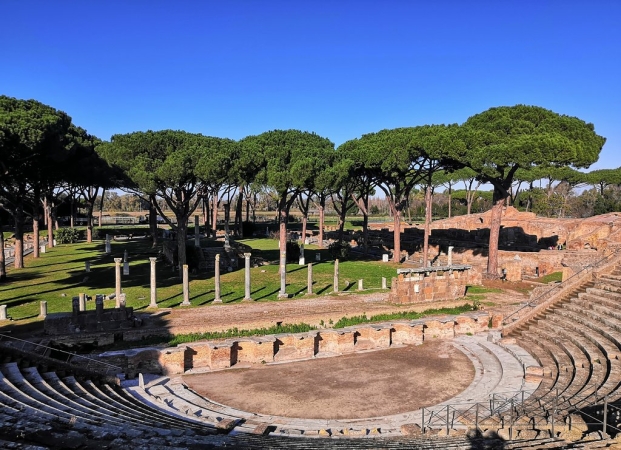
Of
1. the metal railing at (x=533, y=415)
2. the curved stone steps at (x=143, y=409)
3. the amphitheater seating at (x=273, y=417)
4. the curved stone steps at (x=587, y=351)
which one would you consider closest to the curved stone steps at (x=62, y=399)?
the amphitheater seating at (x=273, y=417)

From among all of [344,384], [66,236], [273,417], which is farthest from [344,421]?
[66,236]

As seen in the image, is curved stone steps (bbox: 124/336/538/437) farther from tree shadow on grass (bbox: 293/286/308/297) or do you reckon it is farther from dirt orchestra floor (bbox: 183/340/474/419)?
tree shadow on grass (bbox: 293/286/308/297)

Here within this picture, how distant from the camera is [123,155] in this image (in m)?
25.2

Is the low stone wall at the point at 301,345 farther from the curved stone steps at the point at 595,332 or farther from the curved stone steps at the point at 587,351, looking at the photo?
the curved stone steps at the point at 595,332

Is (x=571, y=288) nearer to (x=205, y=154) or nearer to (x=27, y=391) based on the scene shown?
(x=205, y=154)

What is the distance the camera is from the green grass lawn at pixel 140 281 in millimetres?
21266

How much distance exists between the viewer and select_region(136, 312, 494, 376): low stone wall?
1455 cm

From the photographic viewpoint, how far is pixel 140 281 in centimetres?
2600

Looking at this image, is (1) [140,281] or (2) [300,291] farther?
(1) [140,281]

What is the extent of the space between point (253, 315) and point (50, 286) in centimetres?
1262

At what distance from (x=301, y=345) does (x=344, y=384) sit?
2777 millimetres

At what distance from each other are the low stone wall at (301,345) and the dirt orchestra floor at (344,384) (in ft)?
1.59

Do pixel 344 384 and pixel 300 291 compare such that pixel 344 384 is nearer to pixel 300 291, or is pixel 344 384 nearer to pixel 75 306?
pixel 75 306

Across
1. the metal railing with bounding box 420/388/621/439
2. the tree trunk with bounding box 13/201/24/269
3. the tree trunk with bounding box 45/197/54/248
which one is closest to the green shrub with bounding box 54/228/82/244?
the tree trunk with bounding box 45/197/54/248
